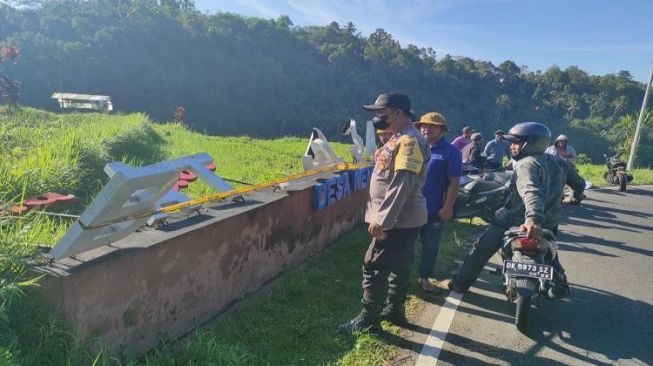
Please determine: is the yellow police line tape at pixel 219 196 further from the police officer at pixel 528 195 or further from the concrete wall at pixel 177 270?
the police officer at pixel 528 195

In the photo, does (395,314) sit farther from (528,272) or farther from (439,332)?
(528,272)

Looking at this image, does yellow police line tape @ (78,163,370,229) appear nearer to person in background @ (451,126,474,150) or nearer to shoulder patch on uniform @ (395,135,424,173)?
shoulder patch on uniform @ (395,135,424,173)

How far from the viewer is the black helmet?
4.29 metres

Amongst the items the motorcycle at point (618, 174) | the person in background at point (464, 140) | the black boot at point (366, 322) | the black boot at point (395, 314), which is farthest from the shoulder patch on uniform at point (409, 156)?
Answer: the motorcycle at point (618, 174)

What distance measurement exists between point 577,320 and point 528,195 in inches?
53.6

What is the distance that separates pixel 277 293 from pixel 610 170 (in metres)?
14.8

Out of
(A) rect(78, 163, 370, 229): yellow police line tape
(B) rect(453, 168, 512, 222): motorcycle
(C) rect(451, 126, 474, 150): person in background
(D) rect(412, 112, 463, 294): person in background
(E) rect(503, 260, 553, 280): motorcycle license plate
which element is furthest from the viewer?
(C) rect(451, 126, 474, 150): person in background

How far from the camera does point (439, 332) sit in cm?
398

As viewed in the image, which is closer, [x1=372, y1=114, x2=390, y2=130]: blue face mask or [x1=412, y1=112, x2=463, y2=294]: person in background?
[x1=372, y1=114, x2=390, y2=130]: blue face mask

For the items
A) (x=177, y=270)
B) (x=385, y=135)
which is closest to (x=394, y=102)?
(x=385, y=135)

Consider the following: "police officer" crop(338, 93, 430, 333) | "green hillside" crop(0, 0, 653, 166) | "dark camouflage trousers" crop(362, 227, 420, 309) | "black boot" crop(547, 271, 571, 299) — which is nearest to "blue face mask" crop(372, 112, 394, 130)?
"police officer" crop(338, 93, 430, 333)

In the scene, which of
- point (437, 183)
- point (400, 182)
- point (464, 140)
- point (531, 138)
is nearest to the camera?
point (400, 182)

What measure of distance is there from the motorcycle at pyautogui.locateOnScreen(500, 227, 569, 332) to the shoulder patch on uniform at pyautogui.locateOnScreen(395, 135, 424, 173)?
1353 millimetres

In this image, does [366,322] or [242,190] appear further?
[242,190]
